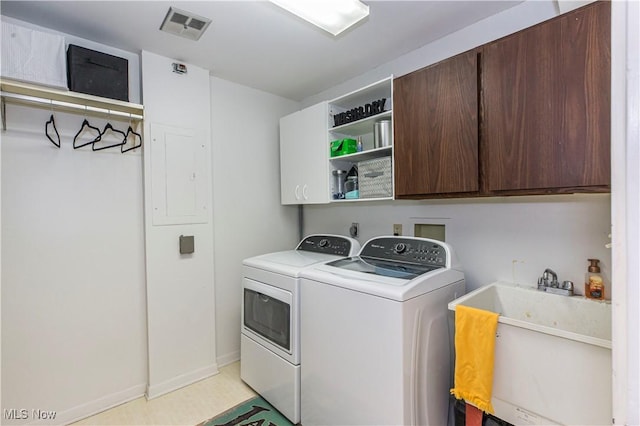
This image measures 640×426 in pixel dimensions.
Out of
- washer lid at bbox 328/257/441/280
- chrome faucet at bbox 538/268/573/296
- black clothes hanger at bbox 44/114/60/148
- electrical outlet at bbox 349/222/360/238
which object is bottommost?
chrome faucet at bbox 538/268/573/296

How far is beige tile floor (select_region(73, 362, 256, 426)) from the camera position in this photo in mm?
1863

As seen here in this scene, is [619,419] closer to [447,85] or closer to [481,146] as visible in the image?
[481,146]

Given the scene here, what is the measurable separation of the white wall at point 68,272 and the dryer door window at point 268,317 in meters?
0.77

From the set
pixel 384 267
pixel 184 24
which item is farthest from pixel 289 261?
pixel 184 24

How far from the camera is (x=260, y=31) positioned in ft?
6.07

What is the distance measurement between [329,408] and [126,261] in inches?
65.4

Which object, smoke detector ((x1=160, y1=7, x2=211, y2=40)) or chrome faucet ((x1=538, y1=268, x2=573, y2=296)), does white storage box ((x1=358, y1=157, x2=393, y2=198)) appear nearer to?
chrome faucet ((x1=538, y1=268, x2=573, y2=296))

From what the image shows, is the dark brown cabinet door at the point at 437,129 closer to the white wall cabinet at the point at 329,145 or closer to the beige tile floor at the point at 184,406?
the white wall cabinet at the point at 329,145

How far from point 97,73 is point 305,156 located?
149 centimetres

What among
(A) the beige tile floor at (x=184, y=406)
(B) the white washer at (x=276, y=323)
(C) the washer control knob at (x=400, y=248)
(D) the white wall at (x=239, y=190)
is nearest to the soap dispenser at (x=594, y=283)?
(C) the washer control knob at (x=400, y=248)

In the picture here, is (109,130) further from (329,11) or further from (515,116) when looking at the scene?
(515,116)

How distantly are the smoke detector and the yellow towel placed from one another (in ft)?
7.01

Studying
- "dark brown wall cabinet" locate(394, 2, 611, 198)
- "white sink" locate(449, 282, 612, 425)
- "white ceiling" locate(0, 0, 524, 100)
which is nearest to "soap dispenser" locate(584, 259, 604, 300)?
"white sink" locate(449, 282, 612, 425)

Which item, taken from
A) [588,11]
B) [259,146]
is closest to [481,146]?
[588,11]
